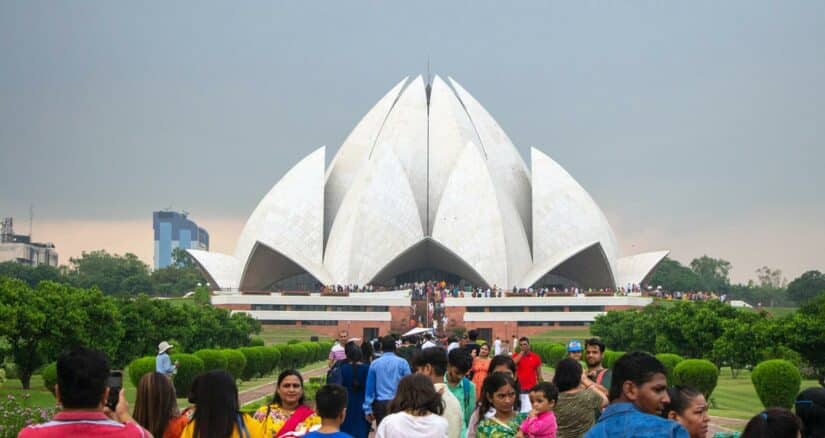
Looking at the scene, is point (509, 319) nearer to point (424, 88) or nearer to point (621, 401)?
point (424, 88)

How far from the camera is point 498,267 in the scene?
1734 inches

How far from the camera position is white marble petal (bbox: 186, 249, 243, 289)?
46.6 m

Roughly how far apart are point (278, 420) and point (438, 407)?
70 centimetres

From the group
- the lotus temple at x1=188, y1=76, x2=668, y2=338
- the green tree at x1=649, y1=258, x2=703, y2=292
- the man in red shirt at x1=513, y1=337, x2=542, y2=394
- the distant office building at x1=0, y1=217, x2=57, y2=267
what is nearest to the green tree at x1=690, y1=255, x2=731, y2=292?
the green tree at x1=649, y1=258, x2=703, y2=292

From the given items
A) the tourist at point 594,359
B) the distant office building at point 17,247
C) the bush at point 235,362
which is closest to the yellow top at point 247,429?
the tourist at point 594,359

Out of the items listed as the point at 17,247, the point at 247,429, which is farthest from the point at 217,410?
the point at 17,247

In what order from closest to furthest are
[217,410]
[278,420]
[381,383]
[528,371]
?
[217,410]
[278,420]
[381,383]
[528,371]

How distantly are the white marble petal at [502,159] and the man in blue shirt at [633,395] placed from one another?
4276 centimetres

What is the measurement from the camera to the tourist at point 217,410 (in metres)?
3.84

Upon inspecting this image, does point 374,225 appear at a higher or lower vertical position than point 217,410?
higher

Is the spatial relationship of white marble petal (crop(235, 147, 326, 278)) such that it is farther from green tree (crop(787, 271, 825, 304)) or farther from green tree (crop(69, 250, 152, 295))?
green tree (crop(787, 271, 825, 304))

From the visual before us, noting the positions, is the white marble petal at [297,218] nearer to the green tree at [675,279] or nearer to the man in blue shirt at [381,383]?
the green tree at [675,279]

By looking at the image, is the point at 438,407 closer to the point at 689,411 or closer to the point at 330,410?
the point at 330,410

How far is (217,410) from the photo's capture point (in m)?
3.85
